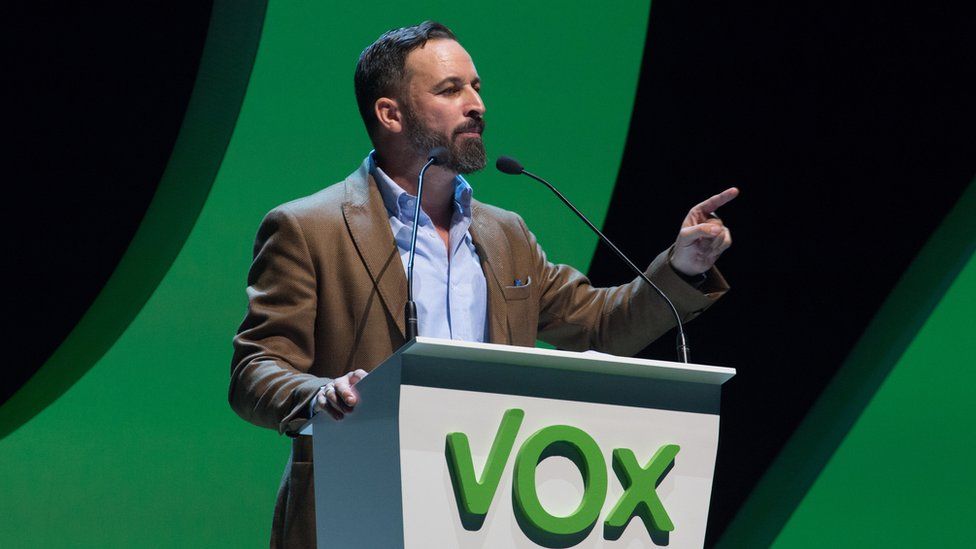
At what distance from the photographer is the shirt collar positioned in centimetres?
219

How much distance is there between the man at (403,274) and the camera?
198 cm

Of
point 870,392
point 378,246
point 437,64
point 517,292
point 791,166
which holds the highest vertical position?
point 437,64

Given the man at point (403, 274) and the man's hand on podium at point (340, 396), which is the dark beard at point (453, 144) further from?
the man's hand on podium at point (340, 396)

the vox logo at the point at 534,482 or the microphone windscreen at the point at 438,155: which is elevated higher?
the microphone windscreen at the point at 438,155

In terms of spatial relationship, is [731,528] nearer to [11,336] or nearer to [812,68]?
[812,68]

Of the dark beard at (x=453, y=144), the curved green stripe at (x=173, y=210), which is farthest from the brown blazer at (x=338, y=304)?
the curved green stripe at (x=173, y=210)

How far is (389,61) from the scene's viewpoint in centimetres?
233

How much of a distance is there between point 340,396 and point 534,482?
284 mm

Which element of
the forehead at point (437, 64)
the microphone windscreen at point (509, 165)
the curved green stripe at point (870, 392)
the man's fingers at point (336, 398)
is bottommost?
the curved green stripe at point (870, 392)

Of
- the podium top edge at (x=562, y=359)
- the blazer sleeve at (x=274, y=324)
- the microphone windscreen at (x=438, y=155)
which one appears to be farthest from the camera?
the microphone windscreen at (x=438, y=155)

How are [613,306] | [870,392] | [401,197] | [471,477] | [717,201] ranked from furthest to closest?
[870,392] < [613,306] < [401,197] < [717,201] < [471,477]

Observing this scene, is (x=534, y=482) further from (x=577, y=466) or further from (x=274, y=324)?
(x=274, y=324)

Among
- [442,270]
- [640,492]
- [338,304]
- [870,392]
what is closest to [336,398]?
[640,492]

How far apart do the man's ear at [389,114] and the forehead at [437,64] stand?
0.06 m
